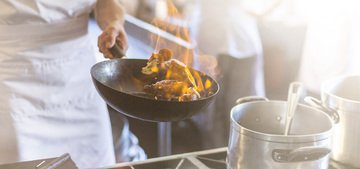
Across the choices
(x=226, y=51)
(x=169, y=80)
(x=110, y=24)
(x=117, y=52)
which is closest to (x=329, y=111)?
(x=169, y=80)

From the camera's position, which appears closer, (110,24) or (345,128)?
(345,128)

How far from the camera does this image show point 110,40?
1.16 meters

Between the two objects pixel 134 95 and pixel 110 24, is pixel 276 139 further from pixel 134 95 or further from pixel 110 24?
pixel 110 24

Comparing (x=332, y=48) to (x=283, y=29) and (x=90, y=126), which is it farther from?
(x=90, y=126)

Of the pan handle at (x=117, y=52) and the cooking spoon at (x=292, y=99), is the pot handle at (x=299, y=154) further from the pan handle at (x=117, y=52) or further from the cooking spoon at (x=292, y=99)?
the pan handle at (x=117, y=52)

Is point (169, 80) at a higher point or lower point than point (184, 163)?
higher

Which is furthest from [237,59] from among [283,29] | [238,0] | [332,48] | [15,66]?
[15,66]

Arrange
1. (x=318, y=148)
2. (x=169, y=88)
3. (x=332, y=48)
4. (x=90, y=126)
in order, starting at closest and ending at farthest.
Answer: (x=318, y=148) < (x=169, y=88) < (x=90, y=126) < (x=332, y=48)

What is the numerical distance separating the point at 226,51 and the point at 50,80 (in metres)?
1.32

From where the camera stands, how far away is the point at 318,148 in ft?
2.70

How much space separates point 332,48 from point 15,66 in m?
1.67

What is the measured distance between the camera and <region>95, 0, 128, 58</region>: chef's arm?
116 cm

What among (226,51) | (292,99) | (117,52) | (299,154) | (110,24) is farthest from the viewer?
(226,51)

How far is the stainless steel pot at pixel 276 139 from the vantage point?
827mm
